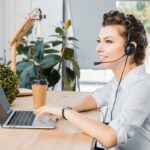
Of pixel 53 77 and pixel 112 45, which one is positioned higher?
pixel 112 45

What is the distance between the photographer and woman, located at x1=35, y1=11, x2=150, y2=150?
1.15 metres

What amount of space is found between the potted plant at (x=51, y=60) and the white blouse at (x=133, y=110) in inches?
79.2

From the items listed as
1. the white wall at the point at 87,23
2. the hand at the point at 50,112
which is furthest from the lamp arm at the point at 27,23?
the white wall at the point at 87,23

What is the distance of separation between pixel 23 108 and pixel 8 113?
0.17 metres

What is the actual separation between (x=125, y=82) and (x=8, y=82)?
0.58m

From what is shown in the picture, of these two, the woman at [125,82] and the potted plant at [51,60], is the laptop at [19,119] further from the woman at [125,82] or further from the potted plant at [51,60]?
the potted plant at [51,60]

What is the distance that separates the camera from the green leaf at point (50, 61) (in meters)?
3.42

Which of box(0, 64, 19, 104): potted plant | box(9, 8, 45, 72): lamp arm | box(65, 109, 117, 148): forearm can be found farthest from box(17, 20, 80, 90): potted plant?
box(65, 109, 117, 148): forearm

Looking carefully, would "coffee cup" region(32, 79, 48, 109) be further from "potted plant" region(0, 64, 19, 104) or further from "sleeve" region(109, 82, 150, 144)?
"sleeve" region(109, 82, 150, 144)

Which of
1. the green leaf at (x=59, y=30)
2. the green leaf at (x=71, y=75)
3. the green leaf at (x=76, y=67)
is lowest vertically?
the green leaf at (x=71, y=75)

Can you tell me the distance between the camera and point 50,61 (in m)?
3.45

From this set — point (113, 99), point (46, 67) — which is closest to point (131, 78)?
point (113, 99)

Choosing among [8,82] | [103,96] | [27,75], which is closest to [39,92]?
[8,82]

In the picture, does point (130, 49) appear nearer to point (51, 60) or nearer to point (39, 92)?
point (39, 92)
